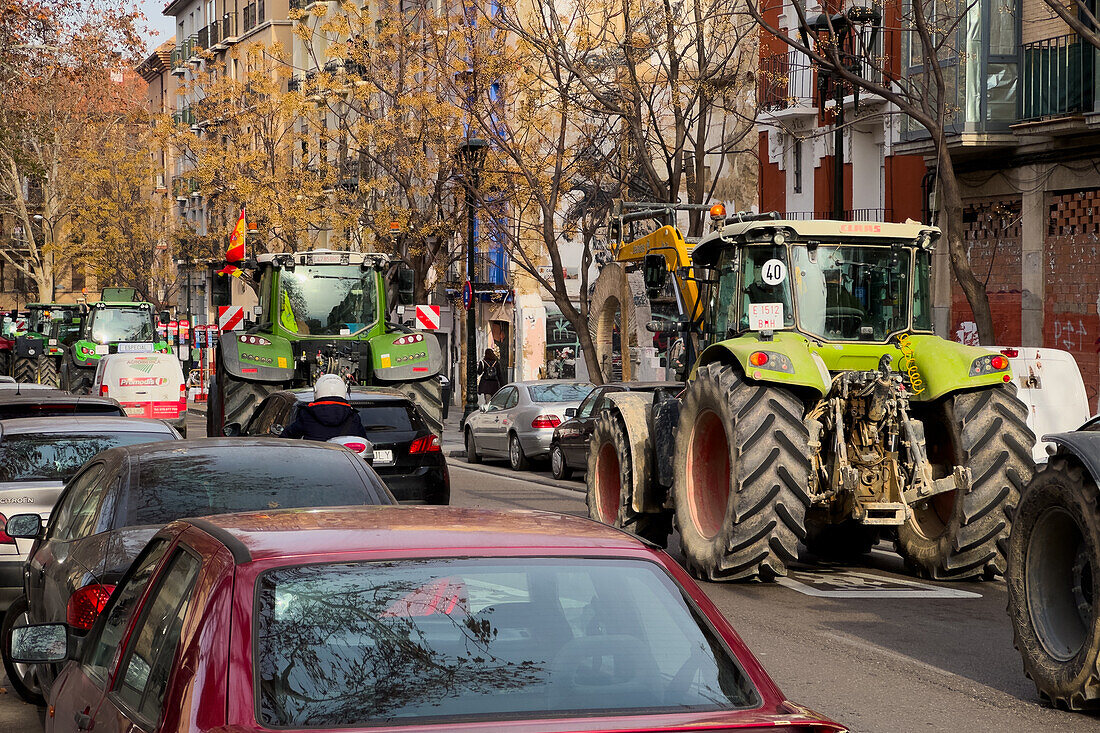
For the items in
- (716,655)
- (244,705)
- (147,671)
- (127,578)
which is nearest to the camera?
(244,705)

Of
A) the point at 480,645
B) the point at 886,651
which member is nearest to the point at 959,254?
the point at 886,651

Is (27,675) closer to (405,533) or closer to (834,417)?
(405,533)

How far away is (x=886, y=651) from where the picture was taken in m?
9.48

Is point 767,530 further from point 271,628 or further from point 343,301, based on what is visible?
point 343,301

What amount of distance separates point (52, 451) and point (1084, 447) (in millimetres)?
6724

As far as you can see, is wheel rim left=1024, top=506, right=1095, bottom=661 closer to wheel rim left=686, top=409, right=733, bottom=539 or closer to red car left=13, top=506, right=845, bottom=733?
wheel rim left=686, top=409, right=733, bottom=539

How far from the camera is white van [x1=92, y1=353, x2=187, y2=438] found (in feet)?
89.4

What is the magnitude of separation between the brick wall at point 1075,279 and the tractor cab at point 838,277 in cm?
1195

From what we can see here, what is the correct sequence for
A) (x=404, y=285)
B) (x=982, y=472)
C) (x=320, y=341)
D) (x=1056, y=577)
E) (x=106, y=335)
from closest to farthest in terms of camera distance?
(x=1056, y=577), (x=982, y=472), (x=320, y=341), (x=404, y=285), (x=106, y=335)

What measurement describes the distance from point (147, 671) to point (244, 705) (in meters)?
0.80

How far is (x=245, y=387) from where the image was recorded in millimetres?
21219

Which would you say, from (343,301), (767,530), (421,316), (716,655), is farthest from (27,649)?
(421,316)

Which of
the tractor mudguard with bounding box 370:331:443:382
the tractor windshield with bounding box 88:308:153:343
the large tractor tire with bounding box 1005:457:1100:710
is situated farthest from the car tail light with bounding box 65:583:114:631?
the tractor windshield with bounding box 88:308:153:343

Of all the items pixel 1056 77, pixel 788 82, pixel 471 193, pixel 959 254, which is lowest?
pixel 959 254
